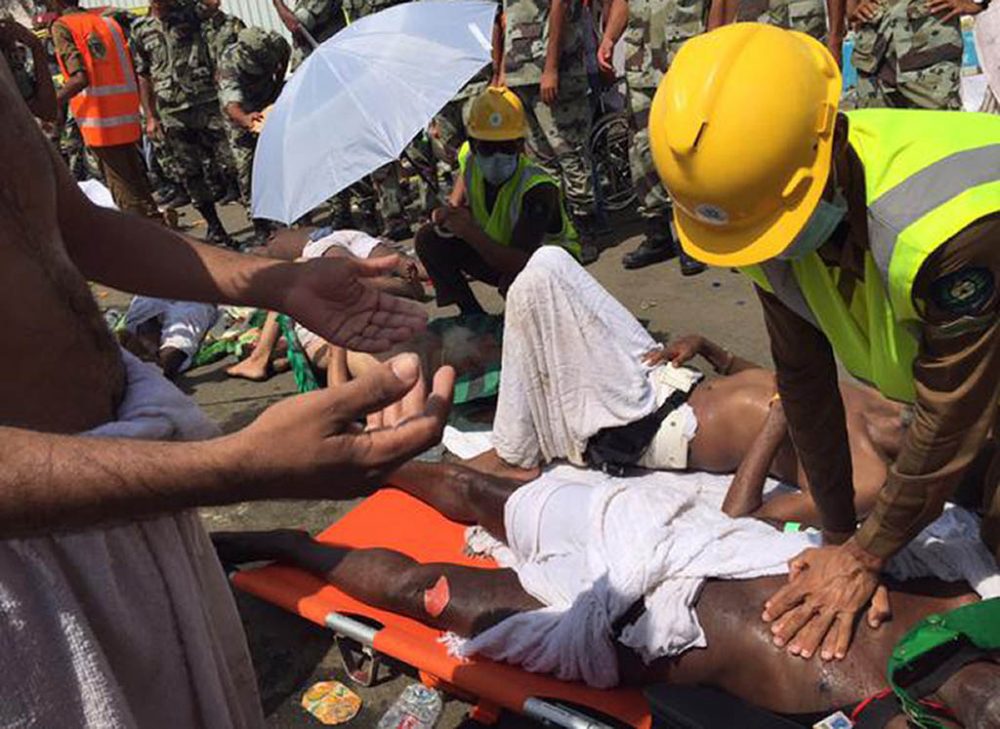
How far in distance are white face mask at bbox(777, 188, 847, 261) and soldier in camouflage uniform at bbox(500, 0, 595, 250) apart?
4.26 metres

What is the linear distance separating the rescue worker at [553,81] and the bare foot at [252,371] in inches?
97.2

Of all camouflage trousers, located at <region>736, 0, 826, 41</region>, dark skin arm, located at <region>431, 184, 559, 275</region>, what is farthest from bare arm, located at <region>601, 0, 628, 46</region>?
dark skin arm, located at <region>431, 184, 559, 275</region>

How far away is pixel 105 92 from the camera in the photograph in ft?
22.5

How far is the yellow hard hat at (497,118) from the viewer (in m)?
4.14

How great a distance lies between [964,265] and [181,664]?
4.90 feet

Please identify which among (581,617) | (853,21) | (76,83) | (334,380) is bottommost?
(334,380)

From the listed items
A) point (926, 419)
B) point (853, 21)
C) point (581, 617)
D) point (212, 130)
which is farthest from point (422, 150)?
point (926, 419)

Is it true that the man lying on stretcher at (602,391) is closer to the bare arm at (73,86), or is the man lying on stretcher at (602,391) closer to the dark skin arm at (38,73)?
the dark skin arm at (38,73)

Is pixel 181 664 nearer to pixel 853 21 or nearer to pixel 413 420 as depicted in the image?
pixel 413 420

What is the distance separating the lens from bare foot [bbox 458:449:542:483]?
128 inches

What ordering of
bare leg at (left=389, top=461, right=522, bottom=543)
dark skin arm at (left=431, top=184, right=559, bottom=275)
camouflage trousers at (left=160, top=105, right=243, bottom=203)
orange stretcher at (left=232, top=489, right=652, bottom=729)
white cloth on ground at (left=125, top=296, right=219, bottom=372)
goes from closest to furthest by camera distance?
orange stretcher at (left=232, top=489, right=652, bottom=729)
bare leg at (left=389, top=461, right=522, bottom=543)
dark skin arm at (left=431, top=184, right=559, bottom=275)
white cloth on ground at (left=125, top=296, right=219, bottom=372)
camouflage trousers at (left=160, top=105, right=243, bottom=203)

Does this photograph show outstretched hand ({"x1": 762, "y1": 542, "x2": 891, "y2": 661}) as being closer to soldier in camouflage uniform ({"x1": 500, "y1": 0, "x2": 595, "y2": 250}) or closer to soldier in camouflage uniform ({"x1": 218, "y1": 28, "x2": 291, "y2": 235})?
soldier in camouflage uniform ({"x1": 500, "y1": 0, "x2": 595, "y2": 250})

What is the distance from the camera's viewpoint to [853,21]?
4.98 meters

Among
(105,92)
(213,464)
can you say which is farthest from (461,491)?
(105,92)
